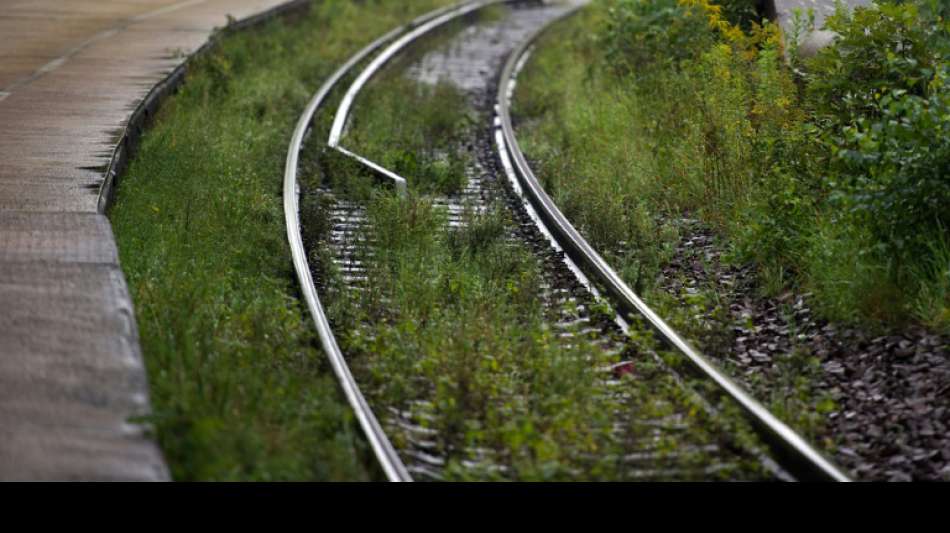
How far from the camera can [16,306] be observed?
6949 millimetres

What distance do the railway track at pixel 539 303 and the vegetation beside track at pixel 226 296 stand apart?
7.4 inches

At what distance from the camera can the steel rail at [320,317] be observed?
5805mm

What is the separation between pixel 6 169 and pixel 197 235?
80.4 inches

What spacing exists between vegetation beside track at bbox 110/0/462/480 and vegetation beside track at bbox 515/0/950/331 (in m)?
2.73

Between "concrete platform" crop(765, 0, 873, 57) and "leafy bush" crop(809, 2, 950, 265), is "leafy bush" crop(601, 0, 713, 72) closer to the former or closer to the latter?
"concrete platform" crop(765, 0, 873, 57)

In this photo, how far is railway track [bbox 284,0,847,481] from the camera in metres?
5.94

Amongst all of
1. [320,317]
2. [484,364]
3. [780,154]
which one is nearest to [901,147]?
[780,154]

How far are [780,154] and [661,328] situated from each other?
3.16 m

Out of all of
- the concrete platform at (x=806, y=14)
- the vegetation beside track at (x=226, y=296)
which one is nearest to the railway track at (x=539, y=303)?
the vegetation beside track at (x=226, y=296)

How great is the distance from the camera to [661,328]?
7.54 m

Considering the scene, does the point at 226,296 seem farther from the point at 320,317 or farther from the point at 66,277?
the point at 66,277

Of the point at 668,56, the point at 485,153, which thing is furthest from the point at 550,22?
the point at 485,153

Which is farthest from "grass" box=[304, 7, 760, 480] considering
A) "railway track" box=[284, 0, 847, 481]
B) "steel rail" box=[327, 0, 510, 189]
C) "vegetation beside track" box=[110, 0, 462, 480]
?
"steel rail" box=[327, 0, 510, 189]

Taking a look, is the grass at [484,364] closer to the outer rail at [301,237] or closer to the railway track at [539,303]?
the railway track at [539,303]
